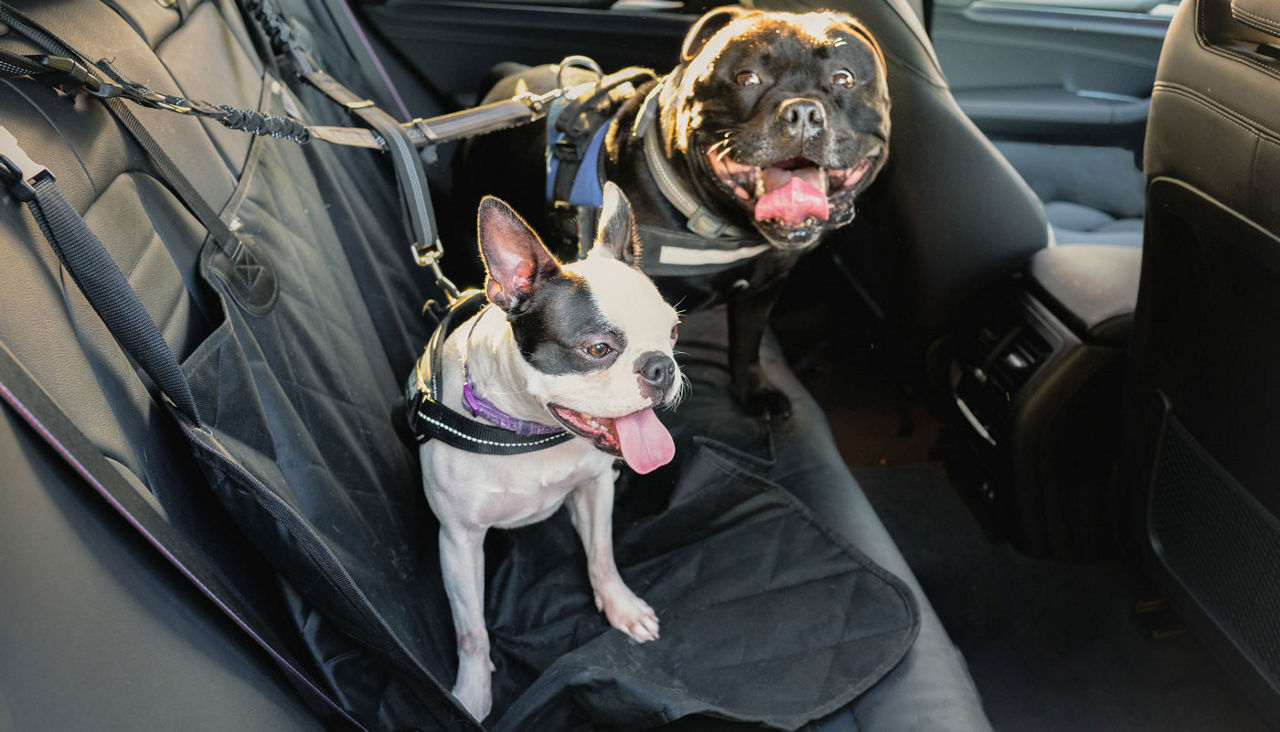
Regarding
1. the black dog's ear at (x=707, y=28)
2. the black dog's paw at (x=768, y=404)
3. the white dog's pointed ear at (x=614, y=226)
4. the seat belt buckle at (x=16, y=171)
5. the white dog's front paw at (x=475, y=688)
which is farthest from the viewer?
the black dog's paw at (x=768, y=404)

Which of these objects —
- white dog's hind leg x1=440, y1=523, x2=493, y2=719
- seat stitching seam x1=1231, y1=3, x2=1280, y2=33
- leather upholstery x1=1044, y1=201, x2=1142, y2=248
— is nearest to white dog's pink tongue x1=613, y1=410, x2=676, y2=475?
white dog's hind leg x1=440, y1=523, x2=493, y2=719

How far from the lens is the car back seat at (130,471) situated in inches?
35.8

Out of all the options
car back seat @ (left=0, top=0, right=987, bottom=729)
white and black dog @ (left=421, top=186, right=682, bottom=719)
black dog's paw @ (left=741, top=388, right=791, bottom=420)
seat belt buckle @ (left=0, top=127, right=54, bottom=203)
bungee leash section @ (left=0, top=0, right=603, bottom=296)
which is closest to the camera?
car back seat @ (left=0, top=0, right=987, bottom=729)

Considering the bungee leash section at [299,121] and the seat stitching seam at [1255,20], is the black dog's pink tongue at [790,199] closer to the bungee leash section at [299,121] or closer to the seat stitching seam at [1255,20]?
the bungee leash section at [299,121]

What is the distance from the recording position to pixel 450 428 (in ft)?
5.27

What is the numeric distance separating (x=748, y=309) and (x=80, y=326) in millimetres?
1677

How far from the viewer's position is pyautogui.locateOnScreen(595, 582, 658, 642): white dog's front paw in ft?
5.86

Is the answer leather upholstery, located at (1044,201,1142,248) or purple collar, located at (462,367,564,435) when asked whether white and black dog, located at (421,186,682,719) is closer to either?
purple collar, located at (462,367,564,435)

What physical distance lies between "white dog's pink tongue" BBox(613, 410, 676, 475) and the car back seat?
1.90ft

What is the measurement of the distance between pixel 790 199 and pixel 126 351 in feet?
4.27

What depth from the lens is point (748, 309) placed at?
246cm

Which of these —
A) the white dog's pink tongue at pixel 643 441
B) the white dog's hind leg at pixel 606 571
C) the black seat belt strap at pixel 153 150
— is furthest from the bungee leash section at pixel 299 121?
the white dog's pink tongue at pixel 643 441

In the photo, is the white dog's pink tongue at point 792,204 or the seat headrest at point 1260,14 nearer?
the seat headrest at point 1260,14

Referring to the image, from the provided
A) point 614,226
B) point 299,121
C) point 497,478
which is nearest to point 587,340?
point 614,226
